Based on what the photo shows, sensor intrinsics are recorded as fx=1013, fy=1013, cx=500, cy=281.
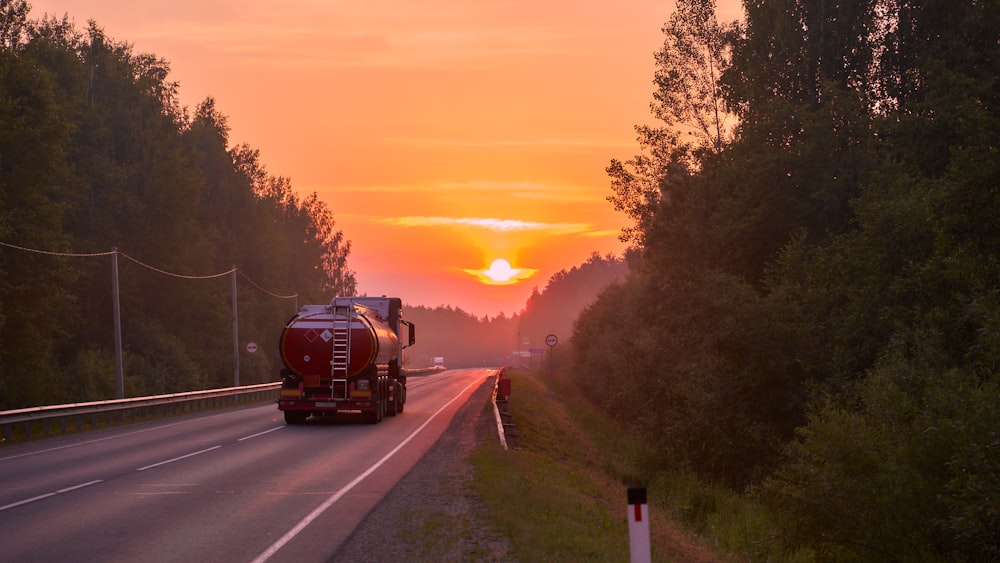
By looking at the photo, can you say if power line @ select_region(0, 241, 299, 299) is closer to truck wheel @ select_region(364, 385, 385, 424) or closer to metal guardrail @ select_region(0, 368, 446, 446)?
metal guardrail @ select_region(0, 368, 446, 446)

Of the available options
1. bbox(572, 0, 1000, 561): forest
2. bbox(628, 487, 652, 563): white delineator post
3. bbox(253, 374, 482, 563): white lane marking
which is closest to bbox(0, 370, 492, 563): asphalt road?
bbox(253, 374, 482, 563): white lane marking

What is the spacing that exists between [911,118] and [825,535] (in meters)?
17.4

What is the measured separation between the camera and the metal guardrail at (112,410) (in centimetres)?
2669

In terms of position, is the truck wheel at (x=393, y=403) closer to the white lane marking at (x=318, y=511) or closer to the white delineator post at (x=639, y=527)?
the white lane marking at (x=318, y=511)

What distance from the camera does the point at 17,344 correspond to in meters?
41.4

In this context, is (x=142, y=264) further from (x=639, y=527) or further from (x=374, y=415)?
(x=639, y=527)

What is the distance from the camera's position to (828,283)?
24.2 meters

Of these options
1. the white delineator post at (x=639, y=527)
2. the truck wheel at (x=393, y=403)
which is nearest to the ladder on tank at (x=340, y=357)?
the truck wheel at (x=393, y=403)

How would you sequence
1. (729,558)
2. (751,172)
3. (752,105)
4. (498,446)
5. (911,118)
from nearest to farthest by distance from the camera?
1. (729,558)
2. (498,446)
3. (911,118)
4. (751,172)
5. (752,105)

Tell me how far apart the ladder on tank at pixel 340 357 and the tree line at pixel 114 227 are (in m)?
14.3

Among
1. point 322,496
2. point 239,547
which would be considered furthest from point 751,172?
point 239,547

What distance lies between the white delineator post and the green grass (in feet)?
9.85

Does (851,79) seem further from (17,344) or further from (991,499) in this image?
(17,344)

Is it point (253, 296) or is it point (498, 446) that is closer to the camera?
point (498, 446)
